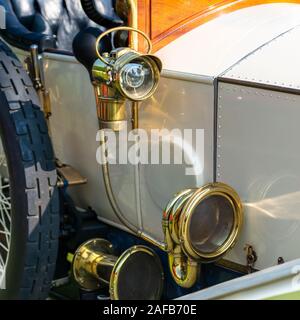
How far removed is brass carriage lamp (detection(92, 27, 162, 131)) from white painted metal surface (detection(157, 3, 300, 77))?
0.54ft

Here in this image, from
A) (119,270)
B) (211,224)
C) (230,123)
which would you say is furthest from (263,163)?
(119,270)

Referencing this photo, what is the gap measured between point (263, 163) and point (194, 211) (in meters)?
0.27

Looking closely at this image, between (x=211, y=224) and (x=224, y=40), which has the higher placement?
(x=224, y=40)

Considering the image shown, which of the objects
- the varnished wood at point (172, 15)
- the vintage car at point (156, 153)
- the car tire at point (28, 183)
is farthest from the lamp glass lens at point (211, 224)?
the varnished wood at point (172, 15)

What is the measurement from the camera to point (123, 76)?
7.07 ft

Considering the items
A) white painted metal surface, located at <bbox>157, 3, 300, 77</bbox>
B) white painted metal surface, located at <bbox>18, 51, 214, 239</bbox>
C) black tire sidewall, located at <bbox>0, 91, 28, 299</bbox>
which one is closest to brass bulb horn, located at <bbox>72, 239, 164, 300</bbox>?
white painted metal surface, located at <bbox>18, 51, 214, 239</bbox>

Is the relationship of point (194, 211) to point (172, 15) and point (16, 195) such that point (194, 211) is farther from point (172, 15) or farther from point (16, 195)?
point (172, 15)

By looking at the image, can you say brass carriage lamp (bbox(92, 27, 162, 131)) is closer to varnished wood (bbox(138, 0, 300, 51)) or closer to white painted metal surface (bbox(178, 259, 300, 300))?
varnished wood (bbox(138, 0, 300, 51))

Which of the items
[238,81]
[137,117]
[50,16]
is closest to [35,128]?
[137,117]

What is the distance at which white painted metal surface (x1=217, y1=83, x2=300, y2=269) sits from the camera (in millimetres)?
2025

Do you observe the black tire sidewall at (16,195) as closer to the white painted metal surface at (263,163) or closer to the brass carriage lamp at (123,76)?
the brass carriage lamp at (123,76)

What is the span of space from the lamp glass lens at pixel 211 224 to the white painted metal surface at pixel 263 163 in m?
0.06

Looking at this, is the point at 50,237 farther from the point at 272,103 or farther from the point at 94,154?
the point at 272,103

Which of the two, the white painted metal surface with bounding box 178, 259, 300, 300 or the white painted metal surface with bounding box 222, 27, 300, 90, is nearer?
the white painted metal surface with bounding box 178, 259, 300, 300
